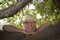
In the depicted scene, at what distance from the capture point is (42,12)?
136 inches

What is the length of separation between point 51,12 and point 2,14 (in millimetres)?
2443

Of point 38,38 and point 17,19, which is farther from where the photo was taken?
point 17,19

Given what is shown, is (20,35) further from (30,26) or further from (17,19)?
(17,19)

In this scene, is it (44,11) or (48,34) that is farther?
(44,11)

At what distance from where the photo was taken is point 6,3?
3871 millimetres

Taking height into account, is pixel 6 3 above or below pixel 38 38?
above

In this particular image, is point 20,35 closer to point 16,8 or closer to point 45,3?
A: point 16,8

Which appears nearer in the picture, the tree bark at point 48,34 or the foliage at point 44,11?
the tree bark at point 48,34

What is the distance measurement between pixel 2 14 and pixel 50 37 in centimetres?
24

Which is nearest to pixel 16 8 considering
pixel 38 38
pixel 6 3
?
pixel 38 38

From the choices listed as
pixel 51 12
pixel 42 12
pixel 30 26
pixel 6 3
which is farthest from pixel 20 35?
pixel 6 3

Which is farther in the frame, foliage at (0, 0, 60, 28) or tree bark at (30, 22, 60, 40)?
foliage at (0, 0, 60, 28)

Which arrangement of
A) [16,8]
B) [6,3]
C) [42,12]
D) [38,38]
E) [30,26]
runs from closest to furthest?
1. [38,38]
2. [16,8]
3. [30,26]
4. [42,12]
5. [6,3]

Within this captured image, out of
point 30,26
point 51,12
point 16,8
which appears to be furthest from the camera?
point 51,12
